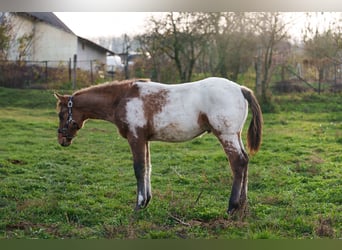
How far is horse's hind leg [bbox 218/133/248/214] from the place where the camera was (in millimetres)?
3552

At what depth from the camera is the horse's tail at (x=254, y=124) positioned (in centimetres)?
363

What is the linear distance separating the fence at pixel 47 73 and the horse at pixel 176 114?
58 centimetres

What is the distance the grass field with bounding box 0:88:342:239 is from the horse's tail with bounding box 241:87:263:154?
0.46m

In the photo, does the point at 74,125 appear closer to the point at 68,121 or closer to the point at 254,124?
the point at 68,121

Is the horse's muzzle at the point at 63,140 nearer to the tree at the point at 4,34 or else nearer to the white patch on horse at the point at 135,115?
the white patch on horse at the point at 135,115

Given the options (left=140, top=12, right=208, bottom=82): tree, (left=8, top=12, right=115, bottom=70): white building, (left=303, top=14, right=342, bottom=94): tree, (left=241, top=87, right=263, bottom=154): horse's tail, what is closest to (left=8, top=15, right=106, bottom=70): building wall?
(left=8, top=12, right=115, bottom=70): white building

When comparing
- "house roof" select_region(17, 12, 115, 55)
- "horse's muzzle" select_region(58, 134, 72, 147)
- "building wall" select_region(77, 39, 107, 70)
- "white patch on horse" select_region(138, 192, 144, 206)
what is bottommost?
"white patch on horse" select_region(138, 192, 144, 206)

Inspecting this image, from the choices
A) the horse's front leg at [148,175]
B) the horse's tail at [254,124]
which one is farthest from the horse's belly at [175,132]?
the horse's tail at [254,124]

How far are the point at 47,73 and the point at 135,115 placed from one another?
1.24 metres

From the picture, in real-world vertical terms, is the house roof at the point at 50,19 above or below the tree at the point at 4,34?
above

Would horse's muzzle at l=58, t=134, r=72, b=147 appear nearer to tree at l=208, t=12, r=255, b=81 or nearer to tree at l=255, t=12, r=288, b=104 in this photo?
tree at l=208, t=12, r=255, b=81

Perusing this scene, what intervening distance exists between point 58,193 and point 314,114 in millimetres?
2529
